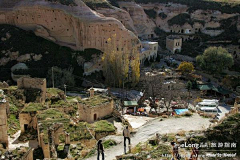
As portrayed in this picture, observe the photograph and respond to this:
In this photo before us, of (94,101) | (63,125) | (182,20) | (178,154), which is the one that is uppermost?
(182,20)

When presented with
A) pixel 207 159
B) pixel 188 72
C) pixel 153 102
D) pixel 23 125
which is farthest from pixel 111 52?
pixel 207 159

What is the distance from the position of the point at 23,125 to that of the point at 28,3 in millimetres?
28473

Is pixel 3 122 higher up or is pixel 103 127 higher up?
pixel 3 122

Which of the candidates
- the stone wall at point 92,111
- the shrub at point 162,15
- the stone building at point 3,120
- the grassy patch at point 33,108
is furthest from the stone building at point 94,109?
the shrub at point 162,15

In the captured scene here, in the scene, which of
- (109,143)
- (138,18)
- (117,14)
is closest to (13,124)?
(109,143)

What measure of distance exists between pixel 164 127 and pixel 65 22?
3136 centimetres

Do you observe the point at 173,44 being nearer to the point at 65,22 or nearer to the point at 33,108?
the point at 65,22

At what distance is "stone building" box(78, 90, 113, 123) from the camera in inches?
819

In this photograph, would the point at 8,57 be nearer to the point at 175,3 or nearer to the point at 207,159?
the point at 207,159

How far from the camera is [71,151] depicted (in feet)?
46.9

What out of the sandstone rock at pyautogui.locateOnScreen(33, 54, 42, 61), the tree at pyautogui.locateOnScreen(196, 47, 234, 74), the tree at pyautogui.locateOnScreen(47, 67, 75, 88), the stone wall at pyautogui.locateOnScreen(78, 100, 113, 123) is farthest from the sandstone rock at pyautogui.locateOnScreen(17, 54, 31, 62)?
the tree at pyautogui.locateOnScreen(196, 47, 234, 74)

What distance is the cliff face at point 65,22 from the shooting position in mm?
39750

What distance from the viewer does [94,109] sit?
21.0m

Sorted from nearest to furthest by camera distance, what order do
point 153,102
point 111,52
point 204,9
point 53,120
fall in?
point 53,120 → point 153,102 → point 111,52 → point 204,9
